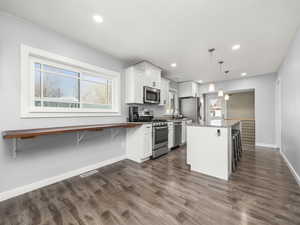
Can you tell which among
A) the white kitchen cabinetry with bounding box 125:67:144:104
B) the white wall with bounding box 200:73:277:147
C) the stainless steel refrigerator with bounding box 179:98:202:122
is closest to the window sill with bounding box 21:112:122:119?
the white kitchen cabinetry with bounding box 125:67:144:104

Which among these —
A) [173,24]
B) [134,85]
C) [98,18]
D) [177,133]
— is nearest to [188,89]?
[177,133]

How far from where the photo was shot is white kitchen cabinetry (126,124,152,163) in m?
3.11

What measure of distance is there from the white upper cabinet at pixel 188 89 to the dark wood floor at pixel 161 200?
3.73 meters

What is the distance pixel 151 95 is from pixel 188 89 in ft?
8.52

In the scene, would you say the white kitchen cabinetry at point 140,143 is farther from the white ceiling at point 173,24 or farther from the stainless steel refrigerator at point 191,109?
the stainless steel refrigerator at point 191,109

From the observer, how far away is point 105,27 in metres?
2.14

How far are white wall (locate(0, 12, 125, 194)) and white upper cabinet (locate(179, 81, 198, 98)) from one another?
164 inches

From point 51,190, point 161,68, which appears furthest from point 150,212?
point 161,68

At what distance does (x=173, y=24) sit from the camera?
6.75 ft

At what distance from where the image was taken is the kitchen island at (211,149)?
2.27m

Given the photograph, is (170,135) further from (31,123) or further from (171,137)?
(31,123)

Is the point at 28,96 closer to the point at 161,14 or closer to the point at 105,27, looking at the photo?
the point at 105,27

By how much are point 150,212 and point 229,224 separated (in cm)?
89

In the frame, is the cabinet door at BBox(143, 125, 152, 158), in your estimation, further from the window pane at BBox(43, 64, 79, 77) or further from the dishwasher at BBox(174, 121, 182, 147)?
the window pane at BBox(43, 64, 79, 77)
